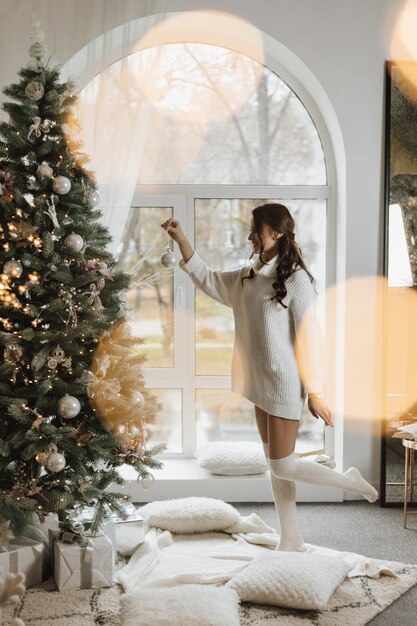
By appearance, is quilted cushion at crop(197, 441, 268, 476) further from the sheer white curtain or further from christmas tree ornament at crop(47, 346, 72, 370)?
christmas tree ornament at crop(47, 346, 72, 370)

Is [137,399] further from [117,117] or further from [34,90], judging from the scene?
[117,117]

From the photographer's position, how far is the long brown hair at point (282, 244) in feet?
9.27

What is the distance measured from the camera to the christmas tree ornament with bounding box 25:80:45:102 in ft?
8.51

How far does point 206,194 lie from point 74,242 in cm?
158

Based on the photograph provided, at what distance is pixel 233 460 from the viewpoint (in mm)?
3832

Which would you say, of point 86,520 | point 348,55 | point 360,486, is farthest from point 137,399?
point 348,55

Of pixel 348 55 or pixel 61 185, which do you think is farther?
pixel 348 55

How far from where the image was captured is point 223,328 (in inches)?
163

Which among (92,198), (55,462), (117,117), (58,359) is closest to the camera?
(55,462)

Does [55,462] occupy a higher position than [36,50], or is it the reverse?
[36,50]

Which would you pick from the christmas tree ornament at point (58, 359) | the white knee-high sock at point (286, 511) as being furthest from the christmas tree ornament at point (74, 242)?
the white knee-high sock at point (286, 511)

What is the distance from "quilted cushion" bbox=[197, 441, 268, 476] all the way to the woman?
0.90 m

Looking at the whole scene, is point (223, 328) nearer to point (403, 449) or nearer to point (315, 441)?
point (315, 441)

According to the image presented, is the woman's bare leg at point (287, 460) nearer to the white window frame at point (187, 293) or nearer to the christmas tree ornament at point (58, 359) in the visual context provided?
the christmas tree ornament at point (58, 359)
